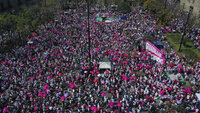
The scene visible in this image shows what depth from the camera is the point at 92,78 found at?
2272cm

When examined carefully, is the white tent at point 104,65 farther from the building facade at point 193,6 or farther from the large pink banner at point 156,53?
the building facade at point 193,6

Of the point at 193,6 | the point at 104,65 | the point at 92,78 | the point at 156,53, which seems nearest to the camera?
the point at 92,78

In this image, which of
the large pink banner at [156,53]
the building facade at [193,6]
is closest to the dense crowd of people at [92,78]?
the large pink banner at [156,53]

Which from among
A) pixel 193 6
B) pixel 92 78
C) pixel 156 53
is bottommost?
pixel 92 78

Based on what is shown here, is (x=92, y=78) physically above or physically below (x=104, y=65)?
below

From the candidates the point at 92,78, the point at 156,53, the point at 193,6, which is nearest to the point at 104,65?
the point at 92,78

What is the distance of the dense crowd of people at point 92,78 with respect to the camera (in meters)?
18.3

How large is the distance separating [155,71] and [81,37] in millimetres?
18166

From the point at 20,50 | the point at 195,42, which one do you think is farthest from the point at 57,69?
the point at 195,42

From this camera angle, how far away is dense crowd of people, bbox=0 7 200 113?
1828 cm

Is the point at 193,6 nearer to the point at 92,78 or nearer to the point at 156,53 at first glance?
the point at 156,53

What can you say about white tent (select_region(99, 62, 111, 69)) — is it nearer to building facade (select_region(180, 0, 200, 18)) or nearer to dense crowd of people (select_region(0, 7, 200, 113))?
dense crowd of people (select_region(0, 7, 200, 113))

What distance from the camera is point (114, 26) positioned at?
1631 inches

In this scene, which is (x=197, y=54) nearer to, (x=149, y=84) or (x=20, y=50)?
(x=149, y=84)
